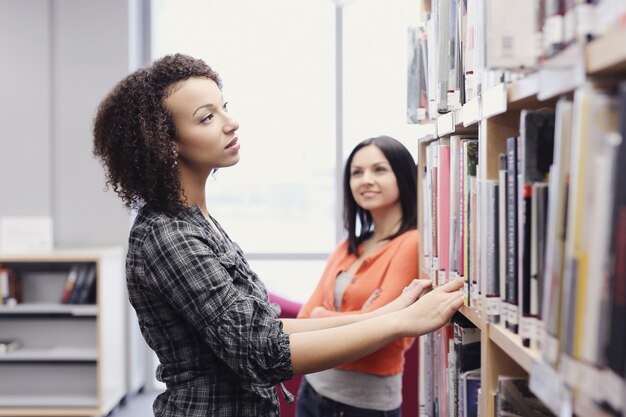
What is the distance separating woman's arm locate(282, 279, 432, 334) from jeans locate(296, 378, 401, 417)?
322mm

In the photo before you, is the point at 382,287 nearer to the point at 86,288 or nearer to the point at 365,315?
the point at 365,315

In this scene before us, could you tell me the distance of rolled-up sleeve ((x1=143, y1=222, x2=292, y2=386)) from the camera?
3.65 feet

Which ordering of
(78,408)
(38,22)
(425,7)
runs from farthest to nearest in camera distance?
(38,22) < (78,408) < (425,7)

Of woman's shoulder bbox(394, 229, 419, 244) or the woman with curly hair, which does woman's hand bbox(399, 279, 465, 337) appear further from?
woman's shoulder bbox(394, 229, 419, 244)

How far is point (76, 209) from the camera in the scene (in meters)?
3.93

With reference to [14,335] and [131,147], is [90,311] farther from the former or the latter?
[131,147]

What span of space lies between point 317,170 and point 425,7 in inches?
104

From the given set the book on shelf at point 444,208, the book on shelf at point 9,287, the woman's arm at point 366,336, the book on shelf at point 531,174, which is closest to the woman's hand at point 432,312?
the woman's arm at point 366,336

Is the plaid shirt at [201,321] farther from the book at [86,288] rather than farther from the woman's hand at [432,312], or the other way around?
the book at [86,288]

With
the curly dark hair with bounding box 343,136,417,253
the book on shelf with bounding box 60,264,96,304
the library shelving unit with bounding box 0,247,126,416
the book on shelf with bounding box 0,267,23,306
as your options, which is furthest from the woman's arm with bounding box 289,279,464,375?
the book on shelf with bounding box 0,267,23,306

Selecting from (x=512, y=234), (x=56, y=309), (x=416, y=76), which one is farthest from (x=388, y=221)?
(x=56, y=309)

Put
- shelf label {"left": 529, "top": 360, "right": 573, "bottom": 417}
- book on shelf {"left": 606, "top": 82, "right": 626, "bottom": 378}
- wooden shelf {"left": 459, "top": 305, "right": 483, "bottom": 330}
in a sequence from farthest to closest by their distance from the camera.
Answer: wooden shelf {"left": 459, "top": 305, "right": 483, "bottom": 330}, shelf label {"left": 529, "top": 360, "right": 573, "bottom": 417}, book on shelf {"left": 606, "top": 82, "right": 626, "bottom": 378}

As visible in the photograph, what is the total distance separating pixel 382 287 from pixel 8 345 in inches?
105

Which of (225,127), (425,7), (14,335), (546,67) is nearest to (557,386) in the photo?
(546,67)
